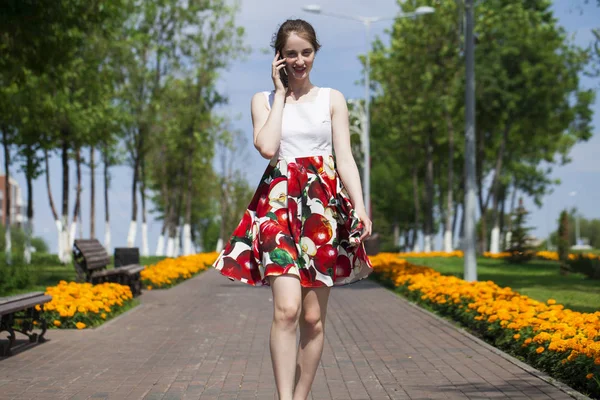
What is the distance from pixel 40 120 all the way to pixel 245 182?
1480 inches

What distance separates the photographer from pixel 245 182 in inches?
2459

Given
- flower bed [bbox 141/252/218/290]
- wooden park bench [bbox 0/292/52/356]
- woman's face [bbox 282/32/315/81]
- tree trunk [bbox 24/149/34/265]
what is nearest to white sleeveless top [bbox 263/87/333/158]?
woman's face [bbox 282/32/315/81]

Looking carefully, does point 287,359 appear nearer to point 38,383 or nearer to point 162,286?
point 38,383

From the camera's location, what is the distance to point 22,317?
9.79 m

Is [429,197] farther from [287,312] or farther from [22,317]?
[287,312]

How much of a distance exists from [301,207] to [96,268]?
38.1 ft

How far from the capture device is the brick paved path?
6984 mm

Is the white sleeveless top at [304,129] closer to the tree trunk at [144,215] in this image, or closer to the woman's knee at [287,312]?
the woman's knee at [287,312]

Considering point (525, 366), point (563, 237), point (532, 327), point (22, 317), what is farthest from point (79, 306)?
point (563, 237)

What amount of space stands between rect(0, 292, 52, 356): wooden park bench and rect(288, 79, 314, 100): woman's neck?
4.43 meters

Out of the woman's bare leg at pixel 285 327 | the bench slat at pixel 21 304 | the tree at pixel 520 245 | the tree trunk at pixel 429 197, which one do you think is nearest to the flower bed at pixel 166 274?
the bench slat at pixel 21 304

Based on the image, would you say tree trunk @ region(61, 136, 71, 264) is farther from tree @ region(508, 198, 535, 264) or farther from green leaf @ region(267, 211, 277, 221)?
green leaf @ region(267, 211, 277, 221)

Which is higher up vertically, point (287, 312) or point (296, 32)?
point (296, 32)

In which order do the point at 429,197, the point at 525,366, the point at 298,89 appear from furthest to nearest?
the point at 429,197
the point at 525,366
the point at 298,89
